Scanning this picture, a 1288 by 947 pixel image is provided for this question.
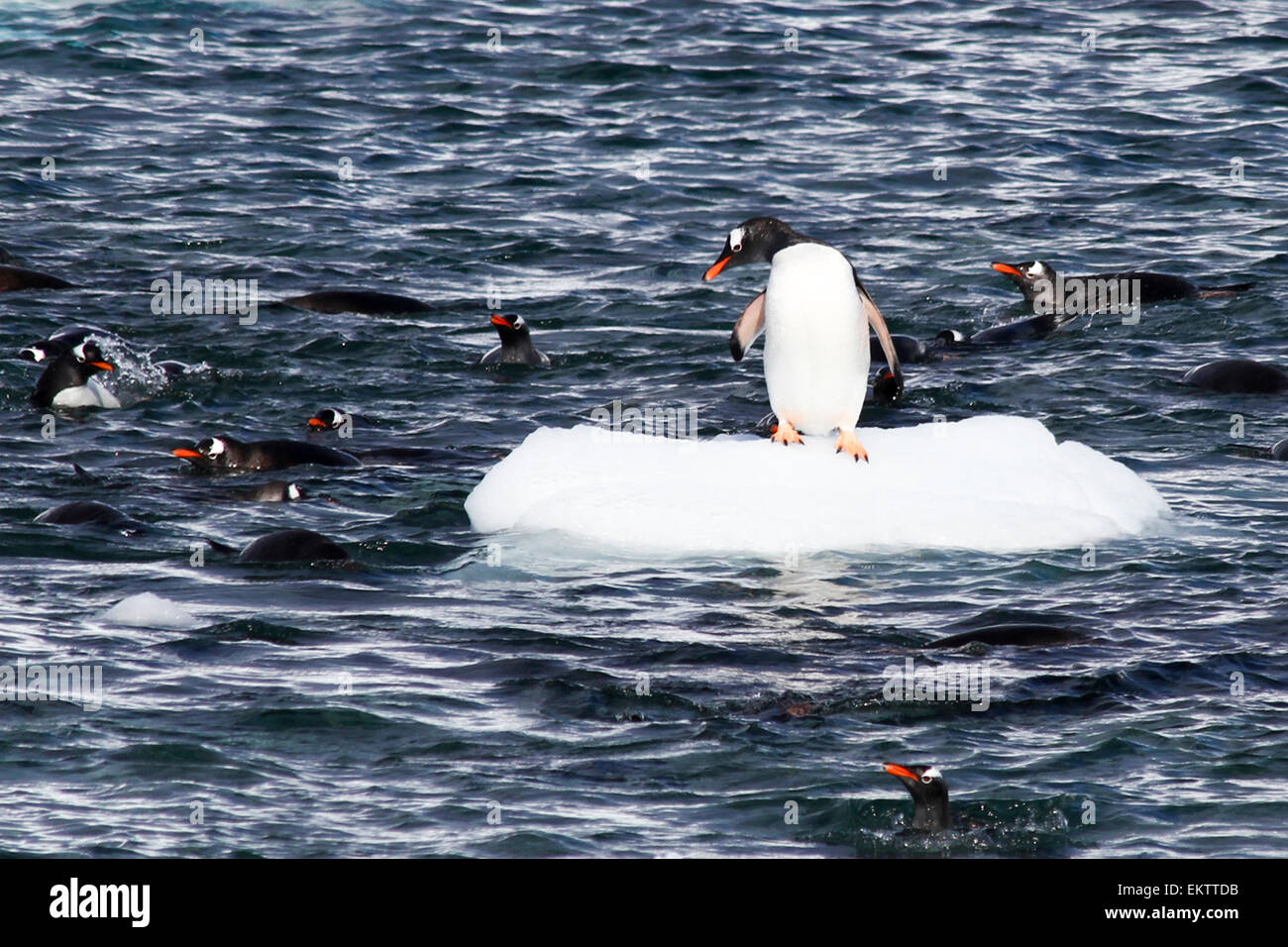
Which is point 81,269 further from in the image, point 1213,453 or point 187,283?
point 1213,453

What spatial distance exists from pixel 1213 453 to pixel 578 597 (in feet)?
13.4

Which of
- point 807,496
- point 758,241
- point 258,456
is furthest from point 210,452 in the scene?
point 807,496

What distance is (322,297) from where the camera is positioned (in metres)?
13.5

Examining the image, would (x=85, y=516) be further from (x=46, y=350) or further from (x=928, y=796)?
(x=928, y=796)

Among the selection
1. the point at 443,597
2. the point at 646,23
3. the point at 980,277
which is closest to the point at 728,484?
the point at 443,597

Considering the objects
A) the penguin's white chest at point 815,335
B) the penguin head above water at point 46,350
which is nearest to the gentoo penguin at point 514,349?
the penguin head above water at point 46,350

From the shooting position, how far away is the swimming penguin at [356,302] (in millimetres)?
13406

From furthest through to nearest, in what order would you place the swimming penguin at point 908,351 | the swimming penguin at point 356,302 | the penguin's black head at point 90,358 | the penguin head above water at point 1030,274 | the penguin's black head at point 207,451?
1. the penguin head above water at point 1030,274
2. the swimming penguin at point 356,302
3. the swimming penguin at point 908,351
4. the penguin's black head at point 90,358
5. the penguin's black head at point 207,451

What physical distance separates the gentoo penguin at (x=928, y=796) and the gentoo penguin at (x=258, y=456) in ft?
16.4

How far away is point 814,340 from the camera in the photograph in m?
9.29

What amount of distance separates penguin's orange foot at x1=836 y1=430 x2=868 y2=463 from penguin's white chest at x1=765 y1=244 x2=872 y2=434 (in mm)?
75

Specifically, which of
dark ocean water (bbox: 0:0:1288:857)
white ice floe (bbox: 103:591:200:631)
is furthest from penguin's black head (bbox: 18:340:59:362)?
white ice floe (bbox: 103:591:200:631)

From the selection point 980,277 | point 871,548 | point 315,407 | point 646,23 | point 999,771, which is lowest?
point 999,771

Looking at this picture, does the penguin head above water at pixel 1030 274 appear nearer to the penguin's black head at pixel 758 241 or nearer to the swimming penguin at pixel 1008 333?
the swimming penguin at pixel 1008 333
